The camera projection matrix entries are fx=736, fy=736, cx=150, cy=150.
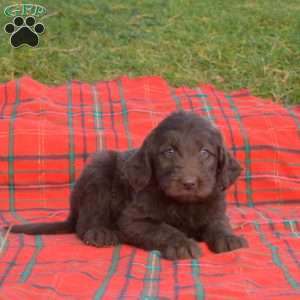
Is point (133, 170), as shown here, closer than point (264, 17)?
Yes

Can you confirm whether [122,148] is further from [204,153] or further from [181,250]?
[181,250]

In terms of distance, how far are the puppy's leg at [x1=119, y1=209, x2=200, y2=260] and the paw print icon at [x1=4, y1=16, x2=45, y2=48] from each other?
436 centimetres

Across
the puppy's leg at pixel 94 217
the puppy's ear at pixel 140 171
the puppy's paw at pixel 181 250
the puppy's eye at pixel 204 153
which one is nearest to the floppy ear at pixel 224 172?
the puppy's eye at pixel 204 153

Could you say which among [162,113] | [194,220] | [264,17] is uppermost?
[264,17]

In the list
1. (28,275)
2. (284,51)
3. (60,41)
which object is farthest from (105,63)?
(28,275)

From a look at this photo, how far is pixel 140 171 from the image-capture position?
5484 mm

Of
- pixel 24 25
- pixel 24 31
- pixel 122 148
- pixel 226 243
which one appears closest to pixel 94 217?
pixel 226 243

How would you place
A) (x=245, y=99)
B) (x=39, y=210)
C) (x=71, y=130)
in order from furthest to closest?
1. (x=245, y=99)
2. (x=71, y=130)
3. (x=39, y=210)

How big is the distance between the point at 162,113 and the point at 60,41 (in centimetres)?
376

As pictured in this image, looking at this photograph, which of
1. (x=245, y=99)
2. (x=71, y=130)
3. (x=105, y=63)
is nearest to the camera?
(x=71, y=130)

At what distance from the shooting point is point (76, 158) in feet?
24.8

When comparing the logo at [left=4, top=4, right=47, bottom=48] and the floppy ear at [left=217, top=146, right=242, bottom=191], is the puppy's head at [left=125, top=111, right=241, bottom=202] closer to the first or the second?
the floppy ear at [left=217, top=146, right=242, bottom=191]

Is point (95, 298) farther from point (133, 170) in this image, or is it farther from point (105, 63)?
point (105, 63)

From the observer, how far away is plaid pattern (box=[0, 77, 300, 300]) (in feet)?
14.8
